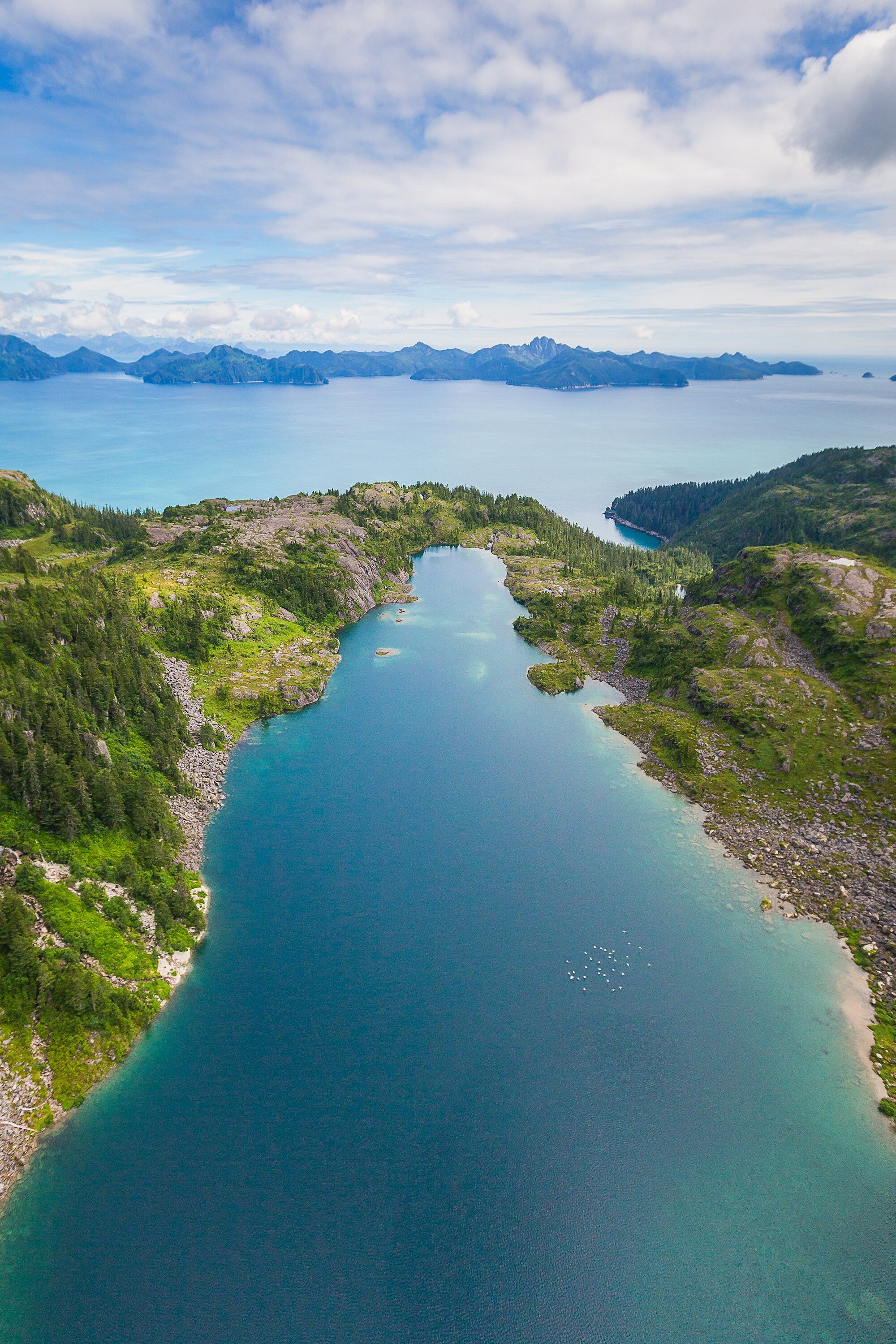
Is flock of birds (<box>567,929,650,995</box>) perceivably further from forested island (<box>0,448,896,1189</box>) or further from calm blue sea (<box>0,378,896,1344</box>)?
forested island (<box>0,448,896,1189</box>)

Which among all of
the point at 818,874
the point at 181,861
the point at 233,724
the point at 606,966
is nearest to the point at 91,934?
the point at 181,861

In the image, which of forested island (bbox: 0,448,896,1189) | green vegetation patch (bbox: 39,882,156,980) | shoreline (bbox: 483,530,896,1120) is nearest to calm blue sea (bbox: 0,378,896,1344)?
shoreline (bbox: 483,530,896,1120)

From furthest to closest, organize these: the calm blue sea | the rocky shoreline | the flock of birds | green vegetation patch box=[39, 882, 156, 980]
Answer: the flock of birds
green vegetation patch box=[39, 882, 156, 980]
the rocky shoreline
the calm blue sea

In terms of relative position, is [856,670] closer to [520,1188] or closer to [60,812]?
[520,1188]

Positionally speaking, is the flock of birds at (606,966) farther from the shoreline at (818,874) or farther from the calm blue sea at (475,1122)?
the shoreline at (818,874)

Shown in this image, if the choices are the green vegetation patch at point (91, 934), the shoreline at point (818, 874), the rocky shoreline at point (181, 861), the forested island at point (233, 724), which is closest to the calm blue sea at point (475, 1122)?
the rocky shoreline at point (181, 861)

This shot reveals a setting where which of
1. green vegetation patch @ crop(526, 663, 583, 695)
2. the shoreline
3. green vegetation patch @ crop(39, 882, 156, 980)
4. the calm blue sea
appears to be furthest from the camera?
green vegetation patch @ crop(526, 663, 583, 695)

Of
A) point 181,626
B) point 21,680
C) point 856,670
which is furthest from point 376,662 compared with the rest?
point 856,670
